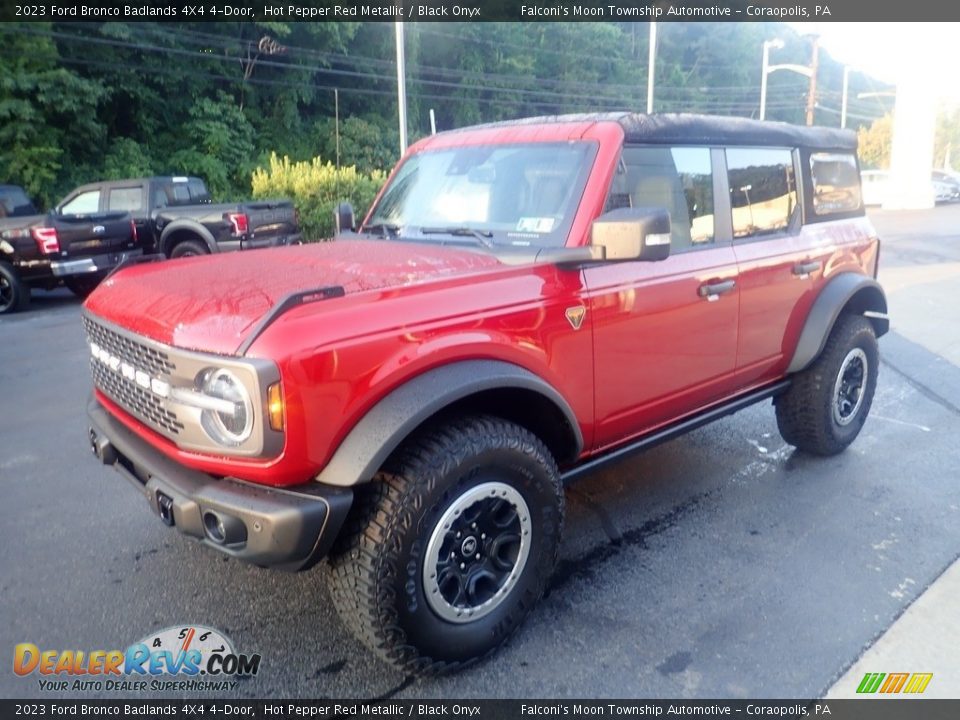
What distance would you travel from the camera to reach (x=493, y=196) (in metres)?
3.62

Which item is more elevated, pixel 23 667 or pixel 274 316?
pixel 274 316

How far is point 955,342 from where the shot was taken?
26.4 feet

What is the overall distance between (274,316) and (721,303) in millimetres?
2322

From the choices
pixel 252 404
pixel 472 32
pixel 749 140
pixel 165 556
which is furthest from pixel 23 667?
pixel 472 32

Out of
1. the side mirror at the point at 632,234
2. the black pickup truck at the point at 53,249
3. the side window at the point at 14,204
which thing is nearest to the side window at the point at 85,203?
the side window at the point at 14,204

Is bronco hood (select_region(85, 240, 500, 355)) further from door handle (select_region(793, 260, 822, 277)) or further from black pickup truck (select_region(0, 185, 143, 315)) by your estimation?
black pickup truck (select_region(0, 185, 143, 315))

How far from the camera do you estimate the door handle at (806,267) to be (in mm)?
4305

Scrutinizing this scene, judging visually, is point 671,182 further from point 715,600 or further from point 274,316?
point 274,316

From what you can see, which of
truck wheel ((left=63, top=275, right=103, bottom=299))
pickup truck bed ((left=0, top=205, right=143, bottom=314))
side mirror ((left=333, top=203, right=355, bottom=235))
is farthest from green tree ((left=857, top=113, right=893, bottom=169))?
side mirror ((left=333, top=203, right=355, bottom=235))

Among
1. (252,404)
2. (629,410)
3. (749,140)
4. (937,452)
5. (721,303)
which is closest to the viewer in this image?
(252,404)

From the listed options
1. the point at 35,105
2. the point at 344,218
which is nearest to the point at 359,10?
the point at 35,105

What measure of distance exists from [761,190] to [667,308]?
4.05ft

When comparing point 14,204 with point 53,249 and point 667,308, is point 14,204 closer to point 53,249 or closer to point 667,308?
point 53,249

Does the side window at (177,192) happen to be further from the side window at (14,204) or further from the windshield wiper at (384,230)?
the windshield wiper at (384,230)
